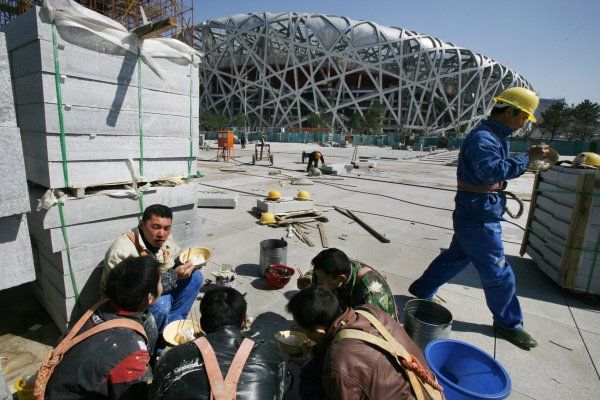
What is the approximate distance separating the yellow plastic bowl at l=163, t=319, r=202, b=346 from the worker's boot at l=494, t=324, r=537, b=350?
318 cm

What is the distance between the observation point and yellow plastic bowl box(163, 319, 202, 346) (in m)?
2.71

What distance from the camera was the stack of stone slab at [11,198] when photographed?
72.6 inches

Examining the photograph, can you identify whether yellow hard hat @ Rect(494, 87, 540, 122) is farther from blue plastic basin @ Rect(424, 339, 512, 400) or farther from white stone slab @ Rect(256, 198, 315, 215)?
Result: white stone slab @ Rect(256, 198, 315, 215)

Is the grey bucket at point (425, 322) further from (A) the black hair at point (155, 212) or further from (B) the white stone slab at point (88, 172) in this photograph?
(B) the white stone slab at point (88, 172)

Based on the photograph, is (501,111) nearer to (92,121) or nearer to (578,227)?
(578,227)

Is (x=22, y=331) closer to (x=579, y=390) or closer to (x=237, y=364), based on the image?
(x=237, y=364)

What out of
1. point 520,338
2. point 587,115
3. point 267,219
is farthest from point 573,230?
point 587,115

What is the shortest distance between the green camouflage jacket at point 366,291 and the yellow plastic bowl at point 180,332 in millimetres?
1345

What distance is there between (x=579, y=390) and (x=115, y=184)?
4.83m

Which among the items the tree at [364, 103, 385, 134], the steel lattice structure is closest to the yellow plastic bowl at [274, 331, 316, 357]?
the tree at [364, 103, 385, 134]

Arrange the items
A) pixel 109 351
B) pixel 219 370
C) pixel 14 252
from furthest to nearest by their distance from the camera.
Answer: pixel 14 252
pixel 109 351
pixel 219 370

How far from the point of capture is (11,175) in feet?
6.41

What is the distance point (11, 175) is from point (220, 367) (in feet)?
5.76

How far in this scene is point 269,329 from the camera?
11.1 feet
